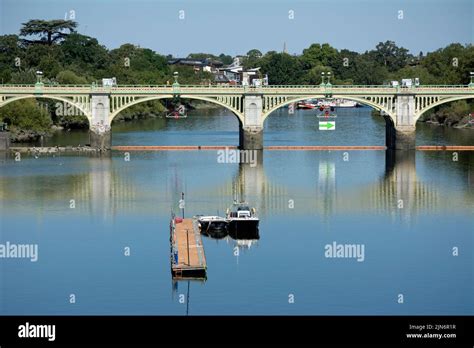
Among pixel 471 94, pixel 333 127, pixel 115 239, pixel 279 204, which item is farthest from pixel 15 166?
pixel 333 127

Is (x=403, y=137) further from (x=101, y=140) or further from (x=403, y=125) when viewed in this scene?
(x=101, y=140)

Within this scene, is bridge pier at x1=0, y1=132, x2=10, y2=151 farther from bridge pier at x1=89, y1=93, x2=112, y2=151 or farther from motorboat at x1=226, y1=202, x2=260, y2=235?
motorboat at x1=226, y1=202, x2=260, y2=235

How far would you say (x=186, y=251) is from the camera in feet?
178

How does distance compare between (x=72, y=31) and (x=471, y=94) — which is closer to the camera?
(x=471, y=94)

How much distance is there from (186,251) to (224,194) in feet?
65.3

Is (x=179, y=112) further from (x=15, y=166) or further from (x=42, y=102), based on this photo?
(x=15, y=166)

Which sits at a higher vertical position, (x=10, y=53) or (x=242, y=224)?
(x=10, y=53)

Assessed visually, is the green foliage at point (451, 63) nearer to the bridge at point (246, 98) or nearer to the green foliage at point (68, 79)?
the bridge at point (246, 98)

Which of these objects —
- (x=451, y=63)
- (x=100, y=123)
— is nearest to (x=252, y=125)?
(x=100, y=123)

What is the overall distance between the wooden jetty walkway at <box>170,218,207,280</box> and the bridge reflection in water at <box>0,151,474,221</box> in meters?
6.33

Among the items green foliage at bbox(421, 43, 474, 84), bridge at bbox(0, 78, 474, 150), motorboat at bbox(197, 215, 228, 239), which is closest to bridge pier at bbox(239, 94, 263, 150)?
bridge at bbox(0, 78, 474, 150)

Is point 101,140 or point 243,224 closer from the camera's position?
point 243,224

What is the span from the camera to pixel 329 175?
84.7 m

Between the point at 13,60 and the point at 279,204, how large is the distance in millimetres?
88228
